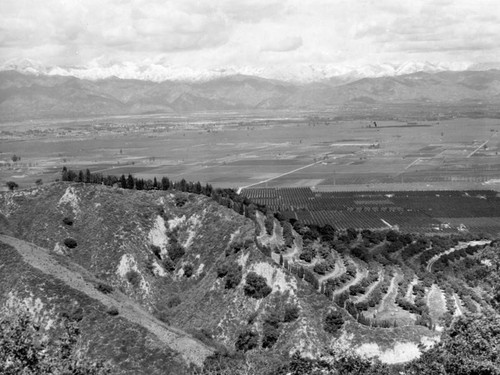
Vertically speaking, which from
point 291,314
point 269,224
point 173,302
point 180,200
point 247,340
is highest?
point 180,200

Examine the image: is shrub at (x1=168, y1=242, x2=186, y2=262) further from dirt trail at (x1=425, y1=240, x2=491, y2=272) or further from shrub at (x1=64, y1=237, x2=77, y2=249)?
dirt trail at (x1=425, y1=240, x2=491, y2=272)

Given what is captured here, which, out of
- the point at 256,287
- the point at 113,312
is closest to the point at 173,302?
the point at 256,287

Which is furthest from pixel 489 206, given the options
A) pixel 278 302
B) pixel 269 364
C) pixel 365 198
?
pixel 269 364

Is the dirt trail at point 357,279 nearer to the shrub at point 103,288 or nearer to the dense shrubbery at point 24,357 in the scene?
the shrub at point 103,288

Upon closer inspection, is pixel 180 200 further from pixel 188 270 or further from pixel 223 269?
pixel 223 269

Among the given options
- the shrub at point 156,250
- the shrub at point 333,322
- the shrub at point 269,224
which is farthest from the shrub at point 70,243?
the shrub at point 333,322

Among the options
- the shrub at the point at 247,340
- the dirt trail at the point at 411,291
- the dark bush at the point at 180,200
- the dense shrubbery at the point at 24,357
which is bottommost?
the dirt trail at the point at 411,291
